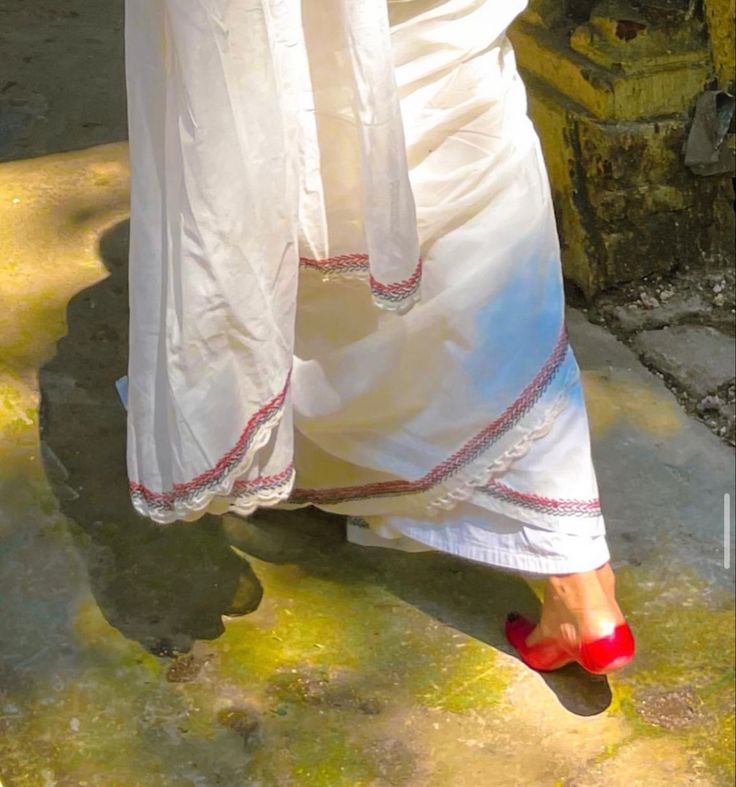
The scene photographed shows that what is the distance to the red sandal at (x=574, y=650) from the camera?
158cm

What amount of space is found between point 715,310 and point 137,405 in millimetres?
1503

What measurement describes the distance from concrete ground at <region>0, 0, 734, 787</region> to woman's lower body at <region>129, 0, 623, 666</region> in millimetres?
137

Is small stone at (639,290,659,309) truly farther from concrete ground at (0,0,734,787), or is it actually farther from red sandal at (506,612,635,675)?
red sandal at (506,612,635,675)

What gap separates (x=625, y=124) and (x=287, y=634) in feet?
4.20

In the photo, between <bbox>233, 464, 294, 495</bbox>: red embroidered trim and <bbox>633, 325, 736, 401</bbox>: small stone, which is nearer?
<bbox>233, 464, 294, 495</bbox>: red embroidered trim

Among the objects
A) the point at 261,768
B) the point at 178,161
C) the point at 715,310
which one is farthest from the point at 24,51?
the point at 261,768

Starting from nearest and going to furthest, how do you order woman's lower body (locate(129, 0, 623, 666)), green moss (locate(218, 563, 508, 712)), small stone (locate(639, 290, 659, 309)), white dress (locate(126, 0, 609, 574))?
white dress (locate(126, 0, 609, 574)) → woman's lower body (locate(129, 0, 623, 666)) → green moss (locate(218, 563, 508, 712)) → small stone (locate(639, 290, 659, 309))

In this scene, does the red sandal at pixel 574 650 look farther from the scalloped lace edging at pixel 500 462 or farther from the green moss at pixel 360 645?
the scalloped lace edging at pixel 500 462

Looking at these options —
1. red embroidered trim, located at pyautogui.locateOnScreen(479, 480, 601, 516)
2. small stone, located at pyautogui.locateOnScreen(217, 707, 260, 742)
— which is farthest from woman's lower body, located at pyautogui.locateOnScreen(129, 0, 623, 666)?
small stone, located at pyautogui.locateOnScreen(217, 707, 260, 742)

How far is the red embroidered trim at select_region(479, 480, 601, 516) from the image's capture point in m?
1.57

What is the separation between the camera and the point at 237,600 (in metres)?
1.73

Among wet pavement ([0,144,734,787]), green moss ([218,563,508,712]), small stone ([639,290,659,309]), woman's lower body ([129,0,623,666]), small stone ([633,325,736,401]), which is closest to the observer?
woman's lower body ([129,0,623,666])

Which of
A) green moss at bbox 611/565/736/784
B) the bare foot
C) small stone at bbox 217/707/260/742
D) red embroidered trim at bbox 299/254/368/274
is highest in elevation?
red embroidered trim at bbox 299/254/368/274

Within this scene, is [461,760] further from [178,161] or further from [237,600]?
[178,161]
